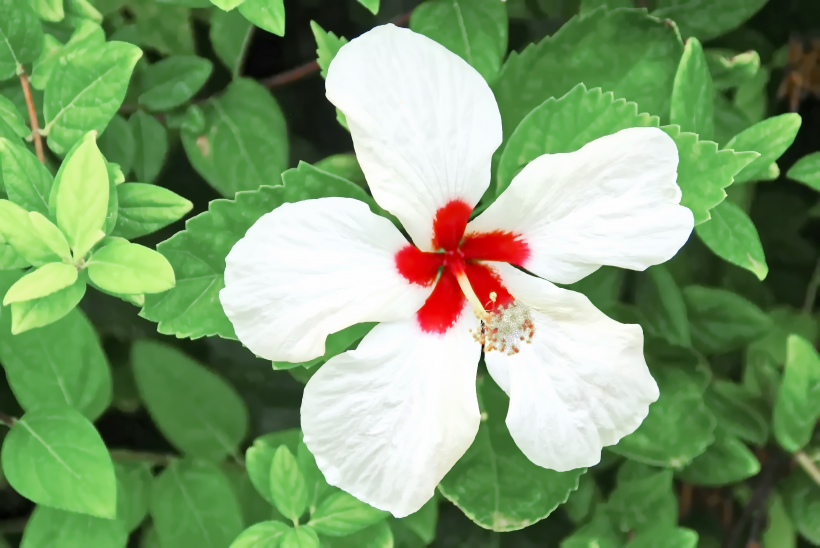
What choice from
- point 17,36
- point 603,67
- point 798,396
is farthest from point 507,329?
point 17,36

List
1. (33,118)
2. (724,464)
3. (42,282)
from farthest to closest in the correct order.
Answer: (724,464) < (33,118) < (42,282)

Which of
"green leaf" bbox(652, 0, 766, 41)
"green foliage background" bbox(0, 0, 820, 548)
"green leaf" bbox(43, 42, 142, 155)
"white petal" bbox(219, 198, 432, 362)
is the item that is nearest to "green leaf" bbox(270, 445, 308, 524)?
"green foliage background" bbox(0, 0, 820, 548)

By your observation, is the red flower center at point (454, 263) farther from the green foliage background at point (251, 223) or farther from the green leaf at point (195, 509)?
the green leaf at point (195, 509)

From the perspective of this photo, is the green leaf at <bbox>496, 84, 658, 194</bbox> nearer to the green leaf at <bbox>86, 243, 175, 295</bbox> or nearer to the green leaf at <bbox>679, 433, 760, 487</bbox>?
the green leaf at <bbox>86, 243, 175, 295</bbox>

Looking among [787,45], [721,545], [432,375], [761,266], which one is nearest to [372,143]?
[432,375]

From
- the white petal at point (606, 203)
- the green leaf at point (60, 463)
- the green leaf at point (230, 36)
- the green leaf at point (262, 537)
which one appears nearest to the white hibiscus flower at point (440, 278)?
the white petal at point (606, 203)

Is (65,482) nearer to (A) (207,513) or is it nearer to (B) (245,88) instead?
(A) (207,513)

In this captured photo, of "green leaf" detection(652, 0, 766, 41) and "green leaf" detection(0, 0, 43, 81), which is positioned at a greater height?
"green leaf" detection(0, 0, 43, 81)

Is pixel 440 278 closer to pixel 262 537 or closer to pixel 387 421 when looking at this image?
pixel 387 421
